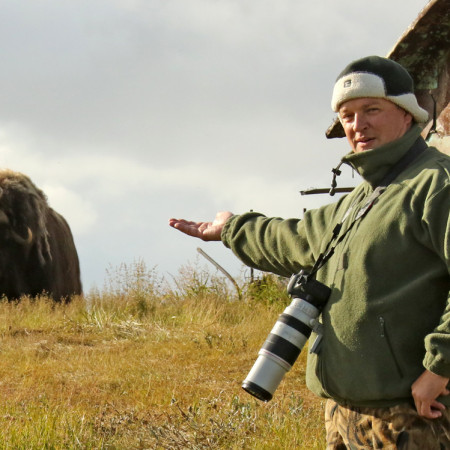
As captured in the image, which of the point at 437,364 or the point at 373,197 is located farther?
the point at 373,197

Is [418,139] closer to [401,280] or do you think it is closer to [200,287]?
[401,280]

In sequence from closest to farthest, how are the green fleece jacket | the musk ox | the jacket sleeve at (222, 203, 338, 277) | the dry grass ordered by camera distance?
the green fleece jacket < the jacket sleeve at (222, 203, 338, 277) < the dry grass < the musk ox

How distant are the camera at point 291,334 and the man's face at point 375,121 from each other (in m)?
0.60

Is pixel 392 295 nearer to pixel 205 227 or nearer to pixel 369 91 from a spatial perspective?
pixel 369 91

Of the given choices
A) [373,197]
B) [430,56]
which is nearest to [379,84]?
[373,197]

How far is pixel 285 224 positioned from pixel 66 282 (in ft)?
48.6

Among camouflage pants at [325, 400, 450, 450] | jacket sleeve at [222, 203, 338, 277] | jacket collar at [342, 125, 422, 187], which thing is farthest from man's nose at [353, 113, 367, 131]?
camouflage pants at [325, 400, 450, 450]

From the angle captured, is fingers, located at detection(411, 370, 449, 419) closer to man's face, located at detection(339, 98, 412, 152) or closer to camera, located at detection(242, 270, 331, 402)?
camera, located at detection(242, 270, 331, 402)

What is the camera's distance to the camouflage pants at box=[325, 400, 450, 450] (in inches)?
118

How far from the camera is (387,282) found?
3.02m

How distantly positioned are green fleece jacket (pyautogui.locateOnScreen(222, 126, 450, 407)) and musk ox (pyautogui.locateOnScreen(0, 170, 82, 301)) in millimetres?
12693

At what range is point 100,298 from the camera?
1339 cm

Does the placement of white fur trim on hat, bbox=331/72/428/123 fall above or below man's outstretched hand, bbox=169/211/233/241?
above

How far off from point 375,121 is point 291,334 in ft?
3.00
